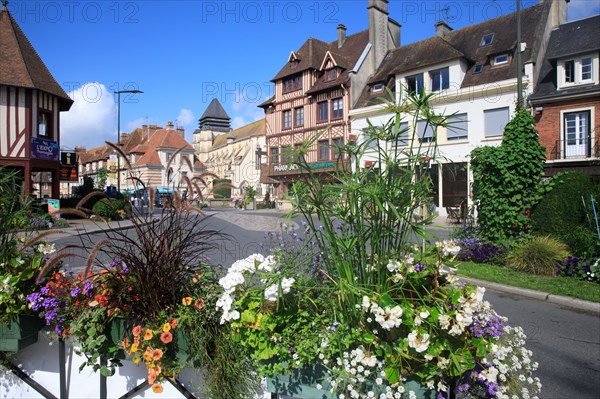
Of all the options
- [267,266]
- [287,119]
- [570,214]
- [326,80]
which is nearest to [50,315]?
[267,266]

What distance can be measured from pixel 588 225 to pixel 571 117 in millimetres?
14367

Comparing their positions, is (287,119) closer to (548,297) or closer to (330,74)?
(330,74)

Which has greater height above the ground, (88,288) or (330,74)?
(330,74)

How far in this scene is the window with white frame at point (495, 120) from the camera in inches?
900

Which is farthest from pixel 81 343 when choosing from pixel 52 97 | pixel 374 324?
pixel 52 97

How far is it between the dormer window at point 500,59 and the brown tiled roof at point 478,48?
0.87 ft

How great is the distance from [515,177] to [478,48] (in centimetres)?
1944

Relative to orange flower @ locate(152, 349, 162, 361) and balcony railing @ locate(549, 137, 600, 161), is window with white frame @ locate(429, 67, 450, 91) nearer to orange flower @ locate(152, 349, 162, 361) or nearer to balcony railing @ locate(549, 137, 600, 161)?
balcony railing @ locate(549, 137, 600, 161)

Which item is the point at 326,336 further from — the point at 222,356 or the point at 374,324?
the point at 222,356

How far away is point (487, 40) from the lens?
86.0 feet

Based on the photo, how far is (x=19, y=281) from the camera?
2564 mm

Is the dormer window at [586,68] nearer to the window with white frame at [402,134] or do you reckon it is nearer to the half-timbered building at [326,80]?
the half-timbered building at [326,80]

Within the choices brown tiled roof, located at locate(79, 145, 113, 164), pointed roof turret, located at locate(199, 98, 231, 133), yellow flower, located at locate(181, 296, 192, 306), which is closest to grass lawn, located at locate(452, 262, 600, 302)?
yellow flower, located at locate(181, 296, 192, 306)

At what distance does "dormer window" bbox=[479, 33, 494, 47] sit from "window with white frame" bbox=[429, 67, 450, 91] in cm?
289
